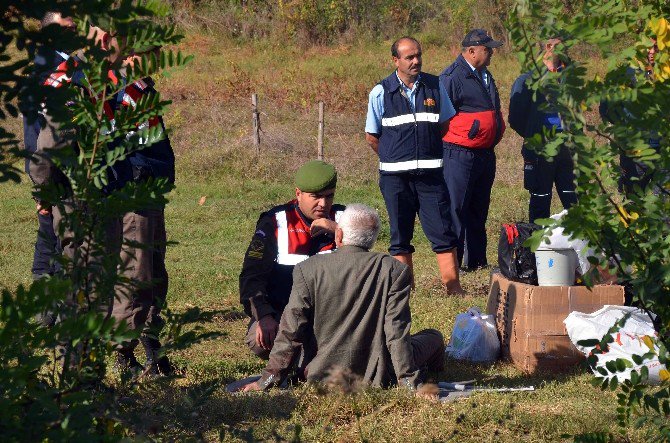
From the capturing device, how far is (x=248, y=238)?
11.1 m

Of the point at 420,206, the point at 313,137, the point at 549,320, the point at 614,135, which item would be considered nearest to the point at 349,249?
the point at 549,320

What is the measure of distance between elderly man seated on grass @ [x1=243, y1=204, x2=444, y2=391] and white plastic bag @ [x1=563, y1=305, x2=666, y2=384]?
3.50 ft

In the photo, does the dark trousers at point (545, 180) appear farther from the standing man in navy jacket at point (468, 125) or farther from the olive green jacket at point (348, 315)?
the olive green jacket at point (348, 315)

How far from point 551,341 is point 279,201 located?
24.8 ft

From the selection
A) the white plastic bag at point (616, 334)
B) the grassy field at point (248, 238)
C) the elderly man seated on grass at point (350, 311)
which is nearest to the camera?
the grassy field at point (248, 238)

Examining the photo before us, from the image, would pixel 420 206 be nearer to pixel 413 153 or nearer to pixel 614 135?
pixel 413 153

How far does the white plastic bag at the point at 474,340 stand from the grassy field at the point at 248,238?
0.10 metres

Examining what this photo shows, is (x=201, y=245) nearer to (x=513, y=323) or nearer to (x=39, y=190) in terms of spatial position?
(x=513, y=323)

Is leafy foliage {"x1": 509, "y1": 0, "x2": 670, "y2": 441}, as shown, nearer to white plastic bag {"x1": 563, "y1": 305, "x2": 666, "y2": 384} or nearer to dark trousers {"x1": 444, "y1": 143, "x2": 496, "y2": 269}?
white plastic bag {"x1": 563, "y1": 305, "x2": 666, "y2": 384}

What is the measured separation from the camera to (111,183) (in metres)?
5.20

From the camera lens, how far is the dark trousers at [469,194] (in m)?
8.96

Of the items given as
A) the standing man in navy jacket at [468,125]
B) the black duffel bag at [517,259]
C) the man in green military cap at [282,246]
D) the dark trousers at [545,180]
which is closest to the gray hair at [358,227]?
the man in green military cap at [282,246]

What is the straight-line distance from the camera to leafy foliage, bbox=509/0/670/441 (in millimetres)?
2740

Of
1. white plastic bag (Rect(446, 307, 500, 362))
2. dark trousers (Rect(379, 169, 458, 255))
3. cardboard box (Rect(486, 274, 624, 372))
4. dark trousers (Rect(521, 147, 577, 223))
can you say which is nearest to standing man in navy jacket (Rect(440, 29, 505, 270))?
dark trousers (Rect(521, 147, 577, 223))
